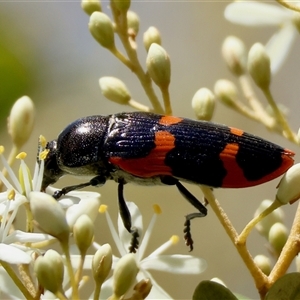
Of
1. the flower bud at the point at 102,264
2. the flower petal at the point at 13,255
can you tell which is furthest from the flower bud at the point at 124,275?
the flower petal at the point at 13,255

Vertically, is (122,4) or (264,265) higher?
(122,4)

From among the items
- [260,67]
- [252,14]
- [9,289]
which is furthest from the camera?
[252,14]

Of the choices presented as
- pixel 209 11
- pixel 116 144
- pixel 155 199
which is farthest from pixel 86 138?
pixel 209 11

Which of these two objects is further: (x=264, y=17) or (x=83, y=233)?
(x=264, y=17)

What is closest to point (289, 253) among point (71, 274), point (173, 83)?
point (71, 274)

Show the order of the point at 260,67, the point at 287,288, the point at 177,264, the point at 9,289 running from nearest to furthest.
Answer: the point at 287,288, the point at 9,289, the point at 177,264, the point at 260,67

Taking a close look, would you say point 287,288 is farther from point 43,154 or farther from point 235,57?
point 235,57
